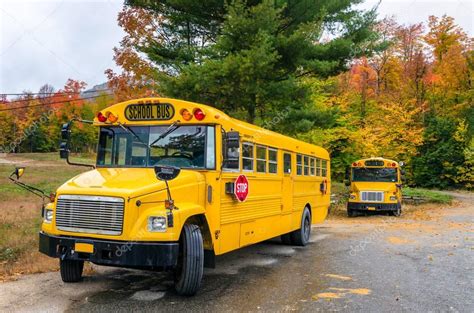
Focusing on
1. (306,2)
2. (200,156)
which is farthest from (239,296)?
(306,2)

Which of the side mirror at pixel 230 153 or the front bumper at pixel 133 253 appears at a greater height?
the side mirror at pixel 230 153

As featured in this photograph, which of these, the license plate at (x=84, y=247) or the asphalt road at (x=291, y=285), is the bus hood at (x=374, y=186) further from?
the license plate at (x=84, y=247)

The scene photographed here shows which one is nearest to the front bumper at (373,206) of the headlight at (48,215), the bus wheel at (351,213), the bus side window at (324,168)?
the bus wheel at (351,213)

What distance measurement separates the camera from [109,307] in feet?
17.6

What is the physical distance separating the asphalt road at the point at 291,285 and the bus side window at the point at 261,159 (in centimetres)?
172

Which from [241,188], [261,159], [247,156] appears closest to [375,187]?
[261,159]

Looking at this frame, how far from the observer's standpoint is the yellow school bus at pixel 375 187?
18969 mm

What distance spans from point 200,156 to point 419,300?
11.4 feet

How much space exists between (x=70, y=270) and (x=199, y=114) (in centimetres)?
286

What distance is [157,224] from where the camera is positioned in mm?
5410

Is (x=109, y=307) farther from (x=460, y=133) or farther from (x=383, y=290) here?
(x=460, y=133)

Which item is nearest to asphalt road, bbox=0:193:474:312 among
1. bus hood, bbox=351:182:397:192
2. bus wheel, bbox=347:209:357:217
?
bus hood, bbox=351:182:397:192

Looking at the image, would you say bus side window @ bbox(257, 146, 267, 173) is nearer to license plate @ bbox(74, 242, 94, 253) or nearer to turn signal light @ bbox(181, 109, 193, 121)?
turn signal light @ bbox(181, 109, 193, 121)

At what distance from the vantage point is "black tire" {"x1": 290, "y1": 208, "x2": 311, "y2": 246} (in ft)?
34.3
